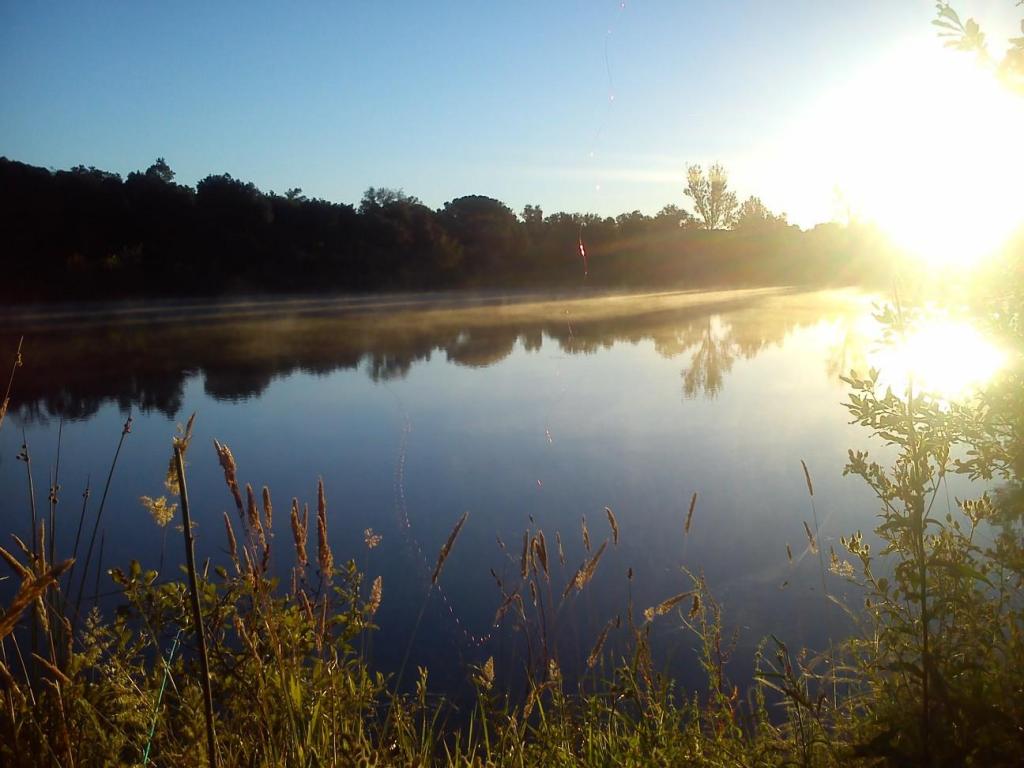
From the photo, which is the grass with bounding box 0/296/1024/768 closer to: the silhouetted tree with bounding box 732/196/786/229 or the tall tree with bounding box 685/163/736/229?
the tall tree with bounding box 685/163/736/229

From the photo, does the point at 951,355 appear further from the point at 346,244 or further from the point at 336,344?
the point at 346,244

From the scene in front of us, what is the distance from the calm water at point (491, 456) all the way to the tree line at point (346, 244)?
7.27 metres

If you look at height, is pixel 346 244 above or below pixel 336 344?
above

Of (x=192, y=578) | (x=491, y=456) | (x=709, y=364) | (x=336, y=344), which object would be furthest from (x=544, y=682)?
(x=336, y=344)

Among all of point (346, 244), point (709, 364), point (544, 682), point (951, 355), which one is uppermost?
point (346, 244)

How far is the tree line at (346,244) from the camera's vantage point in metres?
20.7

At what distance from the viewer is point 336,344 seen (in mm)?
13398

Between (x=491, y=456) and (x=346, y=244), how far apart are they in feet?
74.0

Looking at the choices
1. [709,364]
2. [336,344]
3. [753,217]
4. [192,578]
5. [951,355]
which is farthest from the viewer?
[753,217]

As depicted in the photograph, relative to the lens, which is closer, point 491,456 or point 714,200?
point 491,456

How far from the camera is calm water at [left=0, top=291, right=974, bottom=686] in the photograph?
3.55 meters

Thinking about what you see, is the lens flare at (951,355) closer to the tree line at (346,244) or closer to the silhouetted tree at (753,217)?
the tree line at (346,244)

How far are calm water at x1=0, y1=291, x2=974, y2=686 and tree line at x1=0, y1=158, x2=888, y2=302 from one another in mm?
7266

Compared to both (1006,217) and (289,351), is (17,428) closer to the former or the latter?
(289,351)
